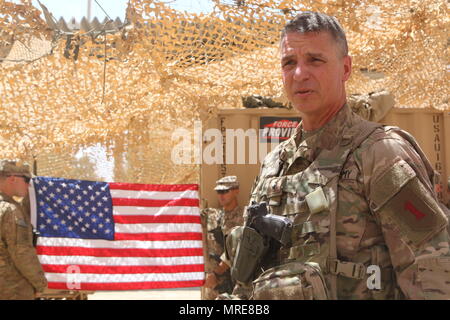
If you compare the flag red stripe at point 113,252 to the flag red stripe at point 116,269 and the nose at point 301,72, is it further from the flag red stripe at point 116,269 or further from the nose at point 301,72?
the nose at point 301,72

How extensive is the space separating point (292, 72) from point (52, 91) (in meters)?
3.60

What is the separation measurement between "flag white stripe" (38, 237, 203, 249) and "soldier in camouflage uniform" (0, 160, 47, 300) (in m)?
0.19

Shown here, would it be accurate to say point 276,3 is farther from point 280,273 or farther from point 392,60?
point 280,273

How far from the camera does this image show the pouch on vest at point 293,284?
61.4 inches

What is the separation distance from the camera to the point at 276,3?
414 cm

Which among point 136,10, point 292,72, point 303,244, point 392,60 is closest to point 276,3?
point 136,10

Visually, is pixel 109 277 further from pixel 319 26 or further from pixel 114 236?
pixel 319 26

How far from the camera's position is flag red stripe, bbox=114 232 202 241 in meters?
5.00

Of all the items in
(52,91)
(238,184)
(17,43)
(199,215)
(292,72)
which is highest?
(17,43)

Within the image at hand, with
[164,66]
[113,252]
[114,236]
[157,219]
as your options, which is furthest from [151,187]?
[164,66]

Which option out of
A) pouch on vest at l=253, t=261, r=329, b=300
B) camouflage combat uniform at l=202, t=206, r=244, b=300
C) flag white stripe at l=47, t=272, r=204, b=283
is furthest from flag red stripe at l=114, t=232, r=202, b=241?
pouch on vest at l=253, t=261, r=329, b=300

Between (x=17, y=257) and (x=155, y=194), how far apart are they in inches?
54.2

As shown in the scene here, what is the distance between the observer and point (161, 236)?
509 centimetres

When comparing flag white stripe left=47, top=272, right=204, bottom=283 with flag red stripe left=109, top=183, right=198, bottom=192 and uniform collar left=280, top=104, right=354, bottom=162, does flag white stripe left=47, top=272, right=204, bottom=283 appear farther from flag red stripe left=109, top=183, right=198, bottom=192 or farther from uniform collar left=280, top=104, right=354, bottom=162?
uniform collar left=280, top=104, right=354, bottom=162
